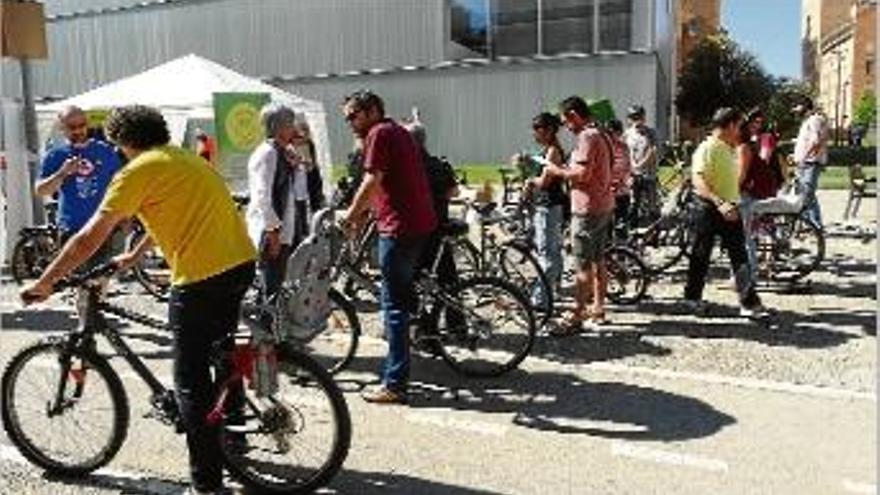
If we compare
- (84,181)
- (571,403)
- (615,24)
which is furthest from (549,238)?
(615,24)

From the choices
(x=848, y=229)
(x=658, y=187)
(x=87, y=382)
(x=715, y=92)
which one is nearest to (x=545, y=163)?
(x=87, y=382)

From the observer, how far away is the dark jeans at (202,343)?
4.81 m

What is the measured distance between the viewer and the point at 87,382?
534 centimetres

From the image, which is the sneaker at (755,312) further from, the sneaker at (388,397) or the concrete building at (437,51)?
the concrete building at (437,51)

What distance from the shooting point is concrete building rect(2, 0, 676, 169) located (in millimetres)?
39938

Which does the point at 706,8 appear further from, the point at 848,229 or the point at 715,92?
the point at 848,229

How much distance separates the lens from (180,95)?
15.7 metres

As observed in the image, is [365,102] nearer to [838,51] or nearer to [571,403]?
[571,403]

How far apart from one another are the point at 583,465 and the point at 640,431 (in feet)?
2.30

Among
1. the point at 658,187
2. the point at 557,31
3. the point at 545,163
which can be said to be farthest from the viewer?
the point at 557,31

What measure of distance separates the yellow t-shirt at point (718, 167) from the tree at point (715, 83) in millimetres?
54146

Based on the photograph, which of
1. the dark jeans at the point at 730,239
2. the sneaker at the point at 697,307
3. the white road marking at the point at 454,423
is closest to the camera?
the white road marking at the point at 454,423

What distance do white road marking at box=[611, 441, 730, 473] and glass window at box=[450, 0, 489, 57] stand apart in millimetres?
37116

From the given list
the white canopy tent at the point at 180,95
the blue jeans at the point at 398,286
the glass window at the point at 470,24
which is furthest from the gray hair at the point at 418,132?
the glass window at the point at 470,24
